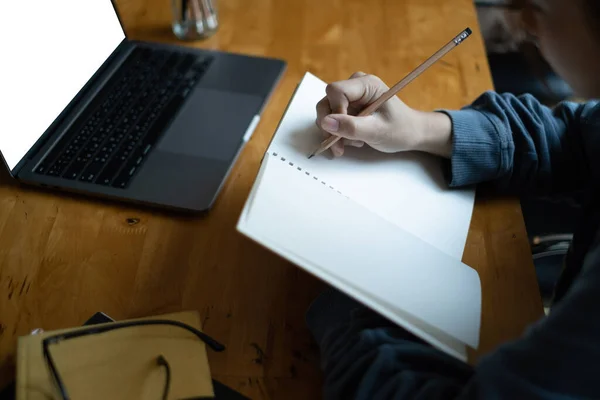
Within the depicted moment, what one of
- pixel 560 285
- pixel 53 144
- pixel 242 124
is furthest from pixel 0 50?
pixel 560 285

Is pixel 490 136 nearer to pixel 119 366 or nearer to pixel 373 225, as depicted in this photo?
pixel 373 225

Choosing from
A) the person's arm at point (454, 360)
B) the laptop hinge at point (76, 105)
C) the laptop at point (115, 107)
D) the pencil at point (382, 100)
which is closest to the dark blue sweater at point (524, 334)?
the person's arm at point (454, 360)

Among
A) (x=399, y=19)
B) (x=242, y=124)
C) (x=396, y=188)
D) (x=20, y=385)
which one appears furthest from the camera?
(x=399, y=19)

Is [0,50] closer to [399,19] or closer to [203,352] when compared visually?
[203,352]

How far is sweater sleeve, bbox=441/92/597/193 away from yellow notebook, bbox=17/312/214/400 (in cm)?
37

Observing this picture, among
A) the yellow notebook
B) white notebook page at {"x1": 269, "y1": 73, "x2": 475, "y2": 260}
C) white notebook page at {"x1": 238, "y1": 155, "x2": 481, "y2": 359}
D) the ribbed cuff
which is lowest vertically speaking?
the yellow notebook

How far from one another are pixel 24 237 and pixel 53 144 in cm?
14

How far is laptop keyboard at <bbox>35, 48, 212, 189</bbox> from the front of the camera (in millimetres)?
696

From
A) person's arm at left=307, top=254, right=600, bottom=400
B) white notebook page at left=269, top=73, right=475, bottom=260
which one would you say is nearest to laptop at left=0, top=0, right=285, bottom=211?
white notebook page at left=269, top=73, right=475, bottom=260

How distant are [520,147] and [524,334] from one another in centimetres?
32

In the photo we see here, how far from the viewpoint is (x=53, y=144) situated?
0.72m

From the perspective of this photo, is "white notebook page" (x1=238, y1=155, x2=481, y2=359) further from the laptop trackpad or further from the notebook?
the laptop trackpad

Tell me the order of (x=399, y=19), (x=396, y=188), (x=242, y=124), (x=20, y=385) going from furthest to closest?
1. (x=399, y=19)
2. (x=242, y=124)
3. (x=396, y=188)
4. (x=20, y=385)

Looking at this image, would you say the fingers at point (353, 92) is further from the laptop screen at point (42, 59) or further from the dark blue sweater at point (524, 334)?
the laptop screen at point (42, 59)
